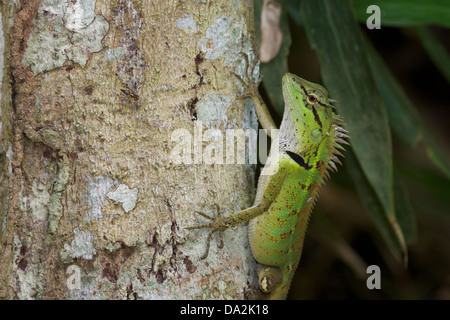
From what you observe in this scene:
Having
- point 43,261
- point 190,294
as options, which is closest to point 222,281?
point 190,294

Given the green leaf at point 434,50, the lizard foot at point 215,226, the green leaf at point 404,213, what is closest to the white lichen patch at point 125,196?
the lizard foot at point 215,226

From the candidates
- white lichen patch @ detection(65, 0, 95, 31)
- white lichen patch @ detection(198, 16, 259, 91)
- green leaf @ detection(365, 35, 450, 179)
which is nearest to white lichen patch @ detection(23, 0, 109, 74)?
white lichen patch @ detection(65, 0, 95, 31)

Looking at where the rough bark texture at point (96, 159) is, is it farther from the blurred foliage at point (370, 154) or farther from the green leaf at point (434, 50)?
the green leaf at point (434, 50)

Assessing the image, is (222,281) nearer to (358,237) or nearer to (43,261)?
(43,261)

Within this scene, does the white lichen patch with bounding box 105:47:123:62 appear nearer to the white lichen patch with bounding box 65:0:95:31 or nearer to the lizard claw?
the white lichen patch with bounding box 65:0:95:31

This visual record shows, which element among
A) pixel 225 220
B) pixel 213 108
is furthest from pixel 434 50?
pixel 225 220
